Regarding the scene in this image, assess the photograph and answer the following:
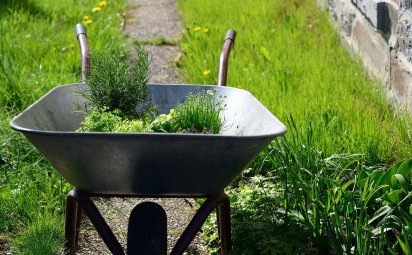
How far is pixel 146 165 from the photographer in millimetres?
2393

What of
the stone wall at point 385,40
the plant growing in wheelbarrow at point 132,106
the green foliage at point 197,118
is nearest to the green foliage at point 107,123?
the plant growing in wheelbarrow at point 132,106

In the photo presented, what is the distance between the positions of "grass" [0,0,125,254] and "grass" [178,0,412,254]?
2.21 feet

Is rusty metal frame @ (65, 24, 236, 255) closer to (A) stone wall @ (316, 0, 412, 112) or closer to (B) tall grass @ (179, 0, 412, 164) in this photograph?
(B) tall grass @ (179, 0, 412, 164)

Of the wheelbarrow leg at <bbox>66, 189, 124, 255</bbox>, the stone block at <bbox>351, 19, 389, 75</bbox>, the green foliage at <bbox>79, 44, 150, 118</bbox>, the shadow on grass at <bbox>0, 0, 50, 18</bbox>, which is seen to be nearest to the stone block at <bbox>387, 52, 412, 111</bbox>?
the stone block at <bbox>351, 19, 389, 75</bbox>

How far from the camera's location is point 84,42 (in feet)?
11.0

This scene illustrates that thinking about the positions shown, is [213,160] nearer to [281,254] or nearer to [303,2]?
[281,254]

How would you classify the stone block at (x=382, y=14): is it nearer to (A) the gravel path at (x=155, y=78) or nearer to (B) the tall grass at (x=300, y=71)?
(B) the tall grass at (x=300, y=71)

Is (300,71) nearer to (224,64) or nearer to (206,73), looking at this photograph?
(206,73)

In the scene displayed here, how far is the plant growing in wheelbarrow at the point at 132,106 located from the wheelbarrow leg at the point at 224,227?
0.85 ft

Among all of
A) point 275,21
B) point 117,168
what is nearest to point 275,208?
point 117,168

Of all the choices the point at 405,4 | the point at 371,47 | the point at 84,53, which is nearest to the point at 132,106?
the point at 84,53

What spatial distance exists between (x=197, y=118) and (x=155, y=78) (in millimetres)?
2584

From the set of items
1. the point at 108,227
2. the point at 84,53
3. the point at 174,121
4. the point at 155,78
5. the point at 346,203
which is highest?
the point at 84,53

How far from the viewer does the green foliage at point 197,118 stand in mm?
2770
